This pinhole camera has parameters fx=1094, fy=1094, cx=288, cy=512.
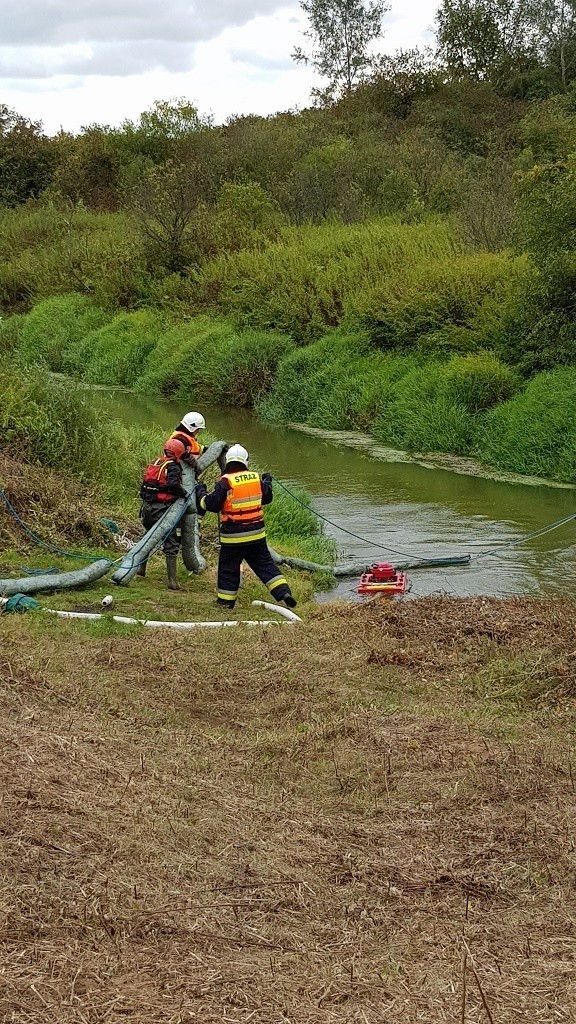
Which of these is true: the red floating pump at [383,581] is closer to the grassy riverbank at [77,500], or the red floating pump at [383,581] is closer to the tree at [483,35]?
the grassy riverbank at [77,500]

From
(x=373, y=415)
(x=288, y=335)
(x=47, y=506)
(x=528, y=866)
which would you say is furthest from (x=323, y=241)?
(x=528, y=866)

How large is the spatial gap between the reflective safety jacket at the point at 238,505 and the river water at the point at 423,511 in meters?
1.98

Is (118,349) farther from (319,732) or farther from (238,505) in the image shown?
(319,732)

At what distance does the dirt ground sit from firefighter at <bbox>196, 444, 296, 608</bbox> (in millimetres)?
1893

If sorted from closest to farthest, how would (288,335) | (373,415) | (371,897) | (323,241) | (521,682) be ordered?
(371,897)
(521,682)
(373,415)
(288,335)
(323,241)

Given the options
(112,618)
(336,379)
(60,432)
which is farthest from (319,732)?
(336,379)

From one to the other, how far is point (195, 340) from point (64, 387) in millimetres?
14399

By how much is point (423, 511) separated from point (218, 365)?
11.6m

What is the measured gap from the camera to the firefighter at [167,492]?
11578 mm

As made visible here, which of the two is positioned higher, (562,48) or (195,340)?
(562,48)

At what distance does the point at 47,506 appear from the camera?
12.7 m

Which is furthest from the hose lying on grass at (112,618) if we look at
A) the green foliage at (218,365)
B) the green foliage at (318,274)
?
the green foliage at (218,365)

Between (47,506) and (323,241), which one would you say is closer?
(47,506)

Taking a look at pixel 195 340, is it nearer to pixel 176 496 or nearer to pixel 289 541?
pixel 289 541
